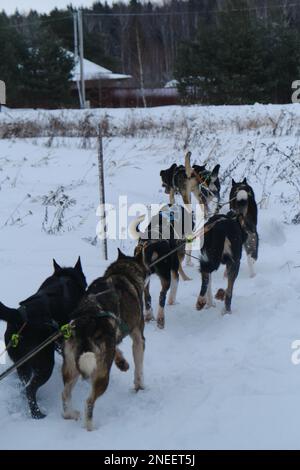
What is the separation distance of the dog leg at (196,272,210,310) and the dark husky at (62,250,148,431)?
1.19 m

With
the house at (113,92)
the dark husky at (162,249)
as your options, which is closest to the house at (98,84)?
the house at (113,92)

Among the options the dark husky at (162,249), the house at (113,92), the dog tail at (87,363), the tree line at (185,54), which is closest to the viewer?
the dog tail at (87,363)

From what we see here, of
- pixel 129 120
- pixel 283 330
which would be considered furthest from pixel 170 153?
pixel 283 330

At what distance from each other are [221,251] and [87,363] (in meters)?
2.22

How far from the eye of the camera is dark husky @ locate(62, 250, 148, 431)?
10.6ft

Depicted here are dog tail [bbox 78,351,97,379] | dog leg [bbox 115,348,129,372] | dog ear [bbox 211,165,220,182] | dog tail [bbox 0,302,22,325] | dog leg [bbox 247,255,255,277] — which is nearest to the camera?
dog tail [bbox 78,351,97,379]

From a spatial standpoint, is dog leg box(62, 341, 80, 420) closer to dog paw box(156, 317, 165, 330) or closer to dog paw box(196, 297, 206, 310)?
dog paw box(156, 317, 165, 330)

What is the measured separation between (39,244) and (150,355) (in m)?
2.89

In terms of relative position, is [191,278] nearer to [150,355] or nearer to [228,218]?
[228,218]

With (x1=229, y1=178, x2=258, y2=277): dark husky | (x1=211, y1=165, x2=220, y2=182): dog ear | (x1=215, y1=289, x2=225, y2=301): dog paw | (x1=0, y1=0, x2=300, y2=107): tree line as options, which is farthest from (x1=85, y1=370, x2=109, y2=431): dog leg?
(x1=0, y1=0, x2=300, y2=107): tree line

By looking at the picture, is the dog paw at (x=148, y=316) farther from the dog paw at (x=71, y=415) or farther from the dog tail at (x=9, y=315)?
the dog tail at (x=9, y=315)

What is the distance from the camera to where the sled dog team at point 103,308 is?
3258 millimetres

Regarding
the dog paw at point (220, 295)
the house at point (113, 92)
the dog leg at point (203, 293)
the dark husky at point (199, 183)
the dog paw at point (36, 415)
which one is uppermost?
the house at point (113, 92)
